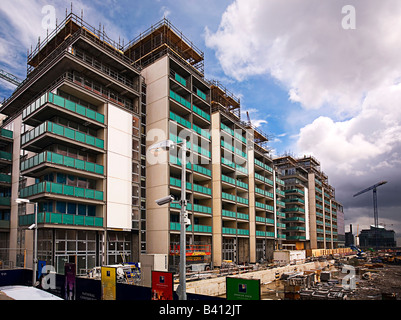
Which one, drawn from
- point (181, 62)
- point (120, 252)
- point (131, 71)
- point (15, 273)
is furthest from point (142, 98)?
point (15, 273)

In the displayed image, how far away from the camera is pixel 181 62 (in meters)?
48.0

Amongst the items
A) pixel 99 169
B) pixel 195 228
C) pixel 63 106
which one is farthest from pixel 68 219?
pixel 195 228

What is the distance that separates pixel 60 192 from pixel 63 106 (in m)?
8.39

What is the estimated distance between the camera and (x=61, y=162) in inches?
1249

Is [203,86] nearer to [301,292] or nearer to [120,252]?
[120,252]

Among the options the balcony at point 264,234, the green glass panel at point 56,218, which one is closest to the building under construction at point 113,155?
the green glass panel at point 56,218

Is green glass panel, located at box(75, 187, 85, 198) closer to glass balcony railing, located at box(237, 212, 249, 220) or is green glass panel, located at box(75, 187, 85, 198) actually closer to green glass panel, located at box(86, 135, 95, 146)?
green glass panel, located at box(86, 135, 95, 146)

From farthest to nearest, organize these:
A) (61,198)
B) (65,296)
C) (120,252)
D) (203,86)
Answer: (203,86)
(120,252)
(61,198)
(65,296)

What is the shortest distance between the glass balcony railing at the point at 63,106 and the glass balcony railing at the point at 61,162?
4.81m

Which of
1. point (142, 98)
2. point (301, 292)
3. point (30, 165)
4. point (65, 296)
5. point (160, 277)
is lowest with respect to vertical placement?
point (301, 292)

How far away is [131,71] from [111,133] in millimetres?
9790

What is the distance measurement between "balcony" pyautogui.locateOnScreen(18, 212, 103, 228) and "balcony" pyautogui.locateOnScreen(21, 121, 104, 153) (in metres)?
7.08

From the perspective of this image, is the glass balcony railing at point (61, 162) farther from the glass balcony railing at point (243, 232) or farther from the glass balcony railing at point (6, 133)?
the glass balcony railing at point (243, 232)

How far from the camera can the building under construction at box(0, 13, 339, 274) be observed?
1284 inches
